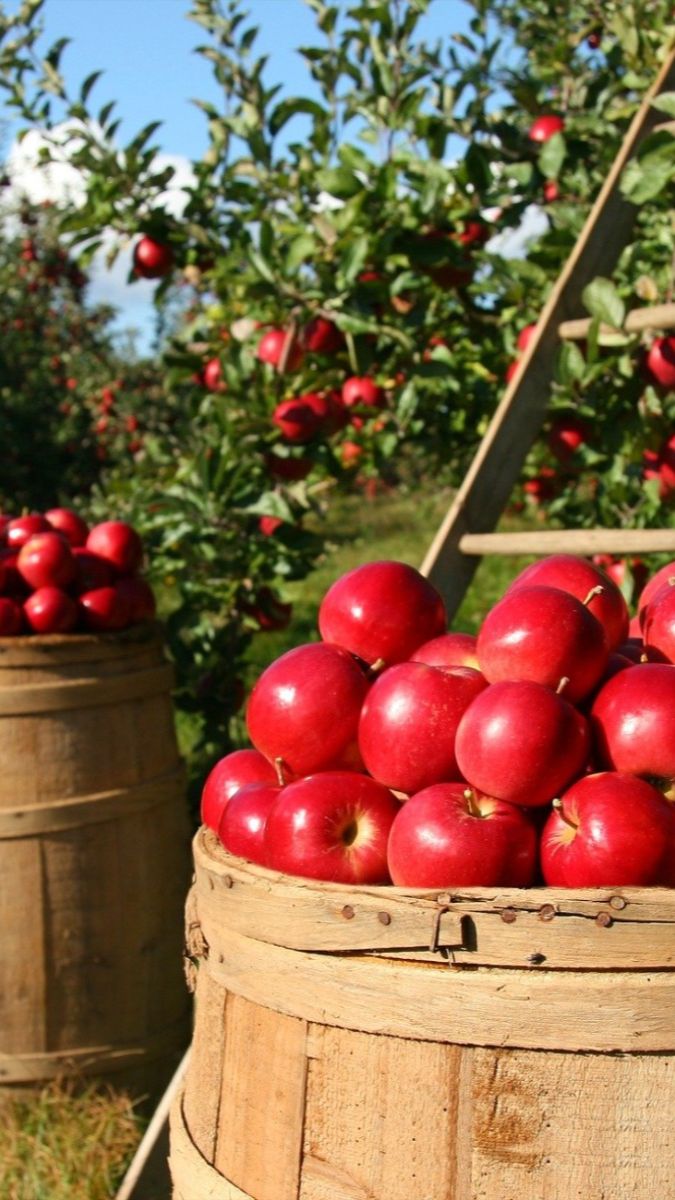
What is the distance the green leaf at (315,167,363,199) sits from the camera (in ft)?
9.32

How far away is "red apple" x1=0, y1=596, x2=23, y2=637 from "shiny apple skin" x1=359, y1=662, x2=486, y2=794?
1.24m

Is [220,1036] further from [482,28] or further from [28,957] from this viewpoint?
[482,28]

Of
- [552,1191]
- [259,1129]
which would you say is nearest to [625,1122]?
[552,1191]

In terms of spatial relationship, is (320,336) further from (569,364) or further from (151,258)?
(569,364)

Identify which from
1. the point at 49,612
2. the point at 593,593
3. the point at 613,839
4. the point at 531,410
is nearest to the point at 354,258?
the point at 531,410

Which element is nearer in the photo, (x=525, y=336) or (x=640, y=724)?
(x=640, y=724)

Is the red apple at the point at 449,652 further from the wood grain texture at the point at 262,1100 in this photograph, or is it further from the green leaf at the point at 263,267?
the green leaf at the point at 263,267

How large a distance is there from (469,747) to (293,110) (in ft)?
7.45

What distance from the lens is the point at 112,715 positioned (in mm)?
2400

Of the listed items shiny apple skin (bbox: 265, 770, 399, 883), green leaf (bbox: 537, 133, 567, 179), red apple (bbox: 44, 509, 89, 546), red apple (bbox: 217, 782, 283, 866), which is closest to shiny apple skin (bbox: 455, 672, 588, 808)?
shiny apple skin (bbox: 265, 770, 399, 883)

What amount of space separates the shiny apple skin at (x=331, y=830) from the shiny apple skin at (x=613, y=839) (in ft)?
0.55

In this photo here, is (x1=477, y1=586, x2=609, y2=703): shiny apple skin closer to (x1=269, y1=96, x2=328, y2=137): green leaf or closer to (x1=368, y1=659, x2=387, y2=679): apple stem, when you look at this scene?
(x1=368, y1=659, x2=387, y2=679): apple stem

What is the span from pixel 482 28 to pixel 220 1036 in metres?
2.80

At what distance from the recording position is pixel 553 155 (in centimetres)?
296
